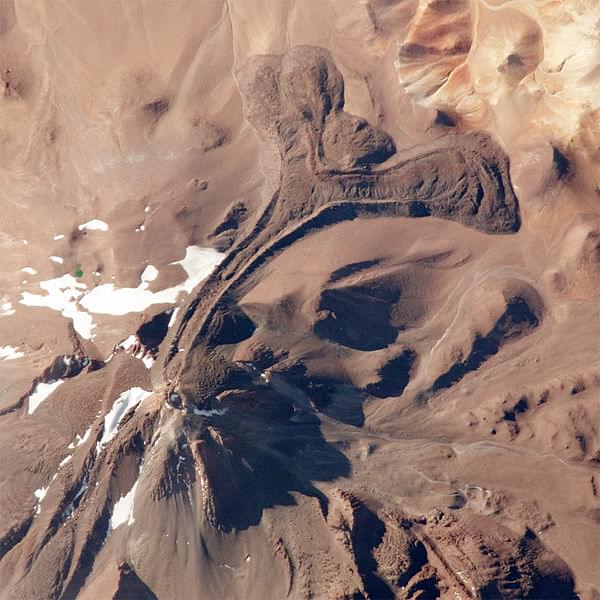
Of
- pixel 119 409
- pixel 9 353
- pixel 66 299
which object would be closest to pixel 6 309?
pixel 9 353

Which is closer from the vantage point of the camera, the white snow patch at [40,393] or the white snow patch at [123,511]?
the white snow patch at [123,511]

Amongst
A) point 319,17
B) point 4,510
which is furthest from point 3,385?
point 319,17

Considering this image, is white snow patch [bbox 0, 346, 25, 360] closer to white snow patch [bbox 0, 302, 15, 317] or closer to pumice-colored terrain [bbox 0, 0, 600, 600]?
pumice-colored terrain [bbox 0, 0, 600, 600]

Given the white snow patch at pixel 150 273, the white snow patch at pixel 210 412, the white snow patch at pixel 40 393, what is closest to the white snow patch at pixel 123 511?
the white snow patch at pixel 210 412

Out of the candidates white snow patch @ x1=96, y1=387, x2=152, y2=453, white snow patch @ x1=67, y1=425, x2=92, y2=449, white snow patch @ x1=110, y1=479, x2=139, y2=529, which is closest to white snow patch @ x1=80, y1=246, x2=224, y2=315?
Answer: white snow patch @ x1=96, y1=387, x2=152, y2=453

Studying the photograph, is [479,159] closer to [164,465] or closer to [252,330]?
[252,330]

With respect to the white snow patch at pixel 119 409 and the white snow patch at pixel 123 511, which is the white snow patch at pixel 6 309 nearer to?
the white snow patch at pixel 119 409
